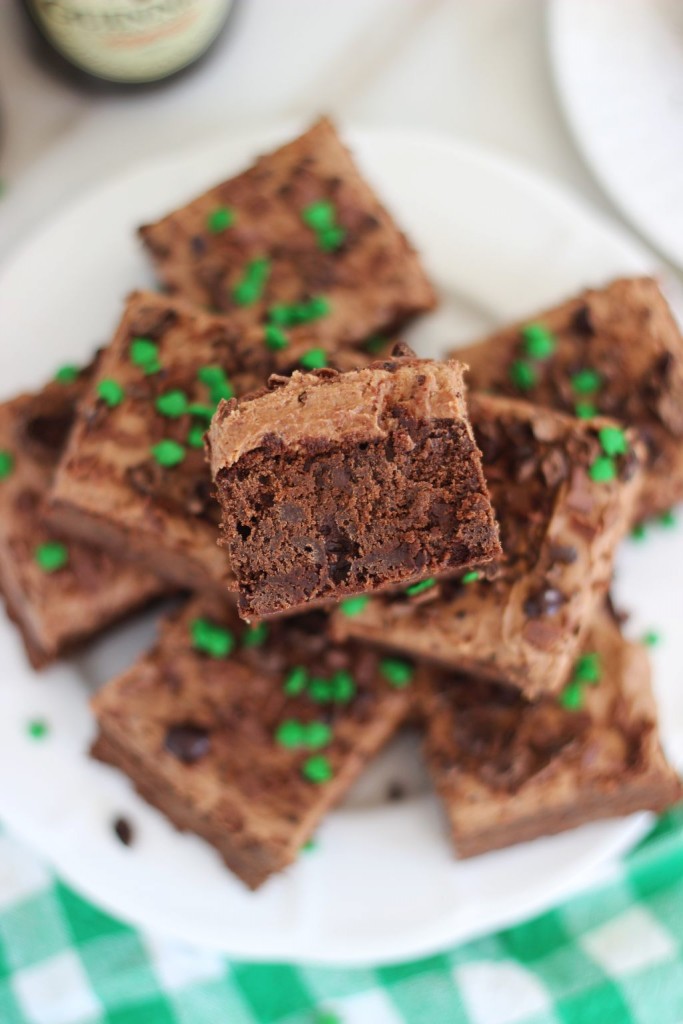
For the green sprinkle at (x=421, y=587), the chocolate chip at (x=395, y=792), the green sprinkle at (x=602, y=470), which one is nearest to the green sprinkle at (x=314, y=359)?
the green sprinkle at (x=421, y=587)

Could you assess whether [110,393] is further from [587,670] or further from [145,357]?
[587,670]

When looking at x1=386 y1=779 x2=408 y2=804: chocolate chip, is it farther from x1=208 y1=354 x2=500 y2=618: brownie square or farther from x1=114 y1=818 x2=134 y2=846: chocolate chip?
x1=208 y1=354 x2=500 y2=618: brownie square

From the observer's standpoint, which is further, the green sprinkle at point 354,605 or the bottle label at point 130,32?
the bottle label at point 130,32

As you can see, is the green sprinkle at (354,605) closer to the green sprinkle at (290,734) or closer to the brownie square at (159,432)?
the brownie square at (159,432)

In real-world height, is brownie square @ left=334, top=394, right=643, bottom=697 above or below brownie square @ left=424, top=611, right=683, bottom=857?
above

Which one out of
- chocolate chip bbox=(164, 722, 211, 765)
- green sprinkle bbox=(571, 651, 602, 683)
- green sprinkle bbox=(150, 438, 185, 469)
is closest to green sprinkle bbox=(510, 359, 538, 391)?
green sprinkle bbox=(571, 651, 602, 683)

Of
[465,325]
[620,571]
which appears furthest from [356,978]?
[465,325]
